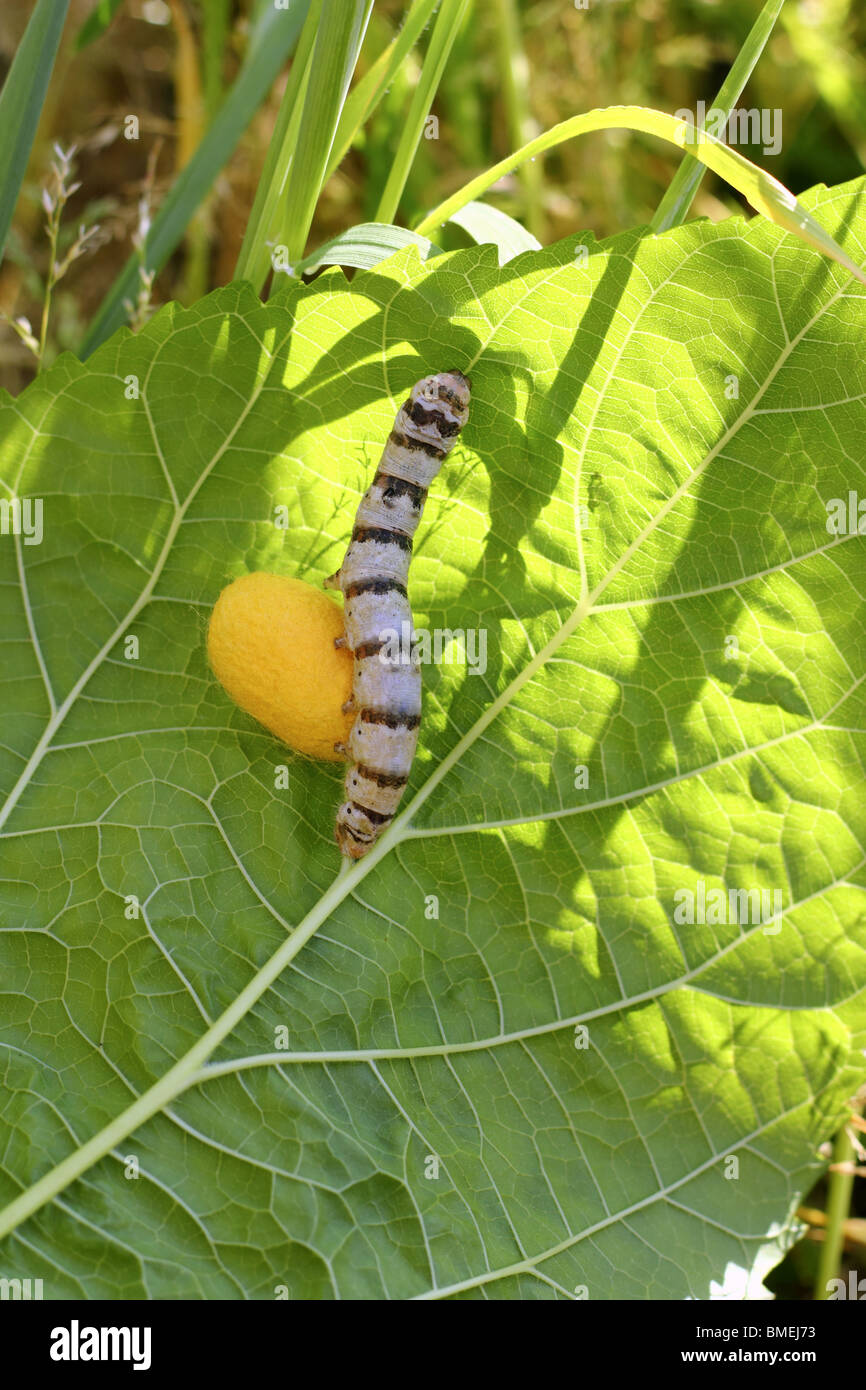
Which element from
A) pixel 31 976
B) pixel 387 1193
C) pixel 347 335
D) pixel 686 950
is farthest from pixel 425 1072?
pixel 347 335

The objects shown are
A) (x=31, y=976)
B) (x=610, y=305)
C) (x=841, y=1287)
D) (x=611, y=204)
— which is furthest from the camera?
(x=611, y=204)

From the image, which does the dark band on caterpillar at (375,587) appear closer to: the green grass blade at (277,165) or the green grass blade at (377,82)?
the green grass blade at (277,165)

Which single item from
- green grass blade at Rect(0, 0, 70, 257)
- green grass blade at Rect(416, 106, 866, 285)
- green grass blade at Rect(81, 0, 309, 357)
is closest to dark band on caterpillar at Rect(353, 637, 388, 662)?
green grass blade at Rect(416, 106, 866, 285)

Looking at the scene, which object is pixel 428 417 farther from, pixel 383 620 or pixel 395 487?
pixel 383 620

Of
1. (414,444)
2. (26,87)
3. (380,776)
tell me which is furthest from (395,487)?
(26,87)

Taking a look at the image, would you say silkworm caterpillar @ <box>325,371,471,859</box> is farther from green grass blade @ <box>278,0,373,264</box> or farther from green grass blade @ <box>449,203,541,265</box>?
green grass blade @ <box>449,203,541,265</box>
